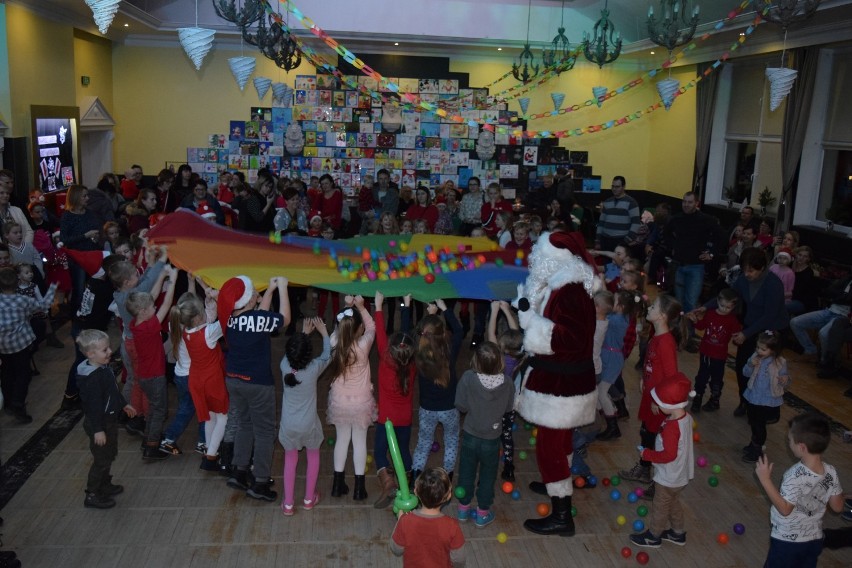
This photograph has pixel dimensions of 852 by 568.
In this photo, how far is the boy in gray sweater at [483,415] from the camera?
4195 mm

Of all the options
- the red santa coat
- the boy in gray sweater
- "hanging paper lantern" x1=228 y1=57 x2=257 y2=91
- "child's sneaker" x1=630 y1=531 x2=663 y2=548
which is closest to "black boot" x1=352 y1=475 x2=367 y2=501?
the boy in gray sweater

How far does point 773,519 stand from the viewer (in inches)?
137

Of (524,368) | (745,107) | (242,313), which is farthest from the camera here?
(745,107)

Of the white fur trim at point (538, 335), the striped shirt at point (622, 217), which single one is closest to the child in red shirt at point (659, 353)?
the white fur trim at point (538, 335)

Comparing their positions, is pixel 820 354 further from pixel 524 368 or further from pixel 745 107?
pixel 745 107

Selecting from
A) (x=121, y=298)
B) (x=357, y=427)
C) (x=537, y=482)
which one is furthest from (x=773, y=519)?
(x=121, y=298)

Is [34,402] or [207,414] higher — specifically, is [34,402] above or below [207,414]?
below

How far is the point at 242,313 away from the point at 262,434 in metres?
0.74

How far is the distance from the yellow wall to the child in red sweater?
988cm

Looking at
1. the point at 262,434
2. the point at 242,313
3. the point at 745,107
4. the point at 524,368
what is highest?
the point at 745,107

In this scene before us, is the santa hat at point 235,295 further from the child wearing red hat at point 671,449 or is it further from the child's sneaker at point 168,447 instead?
the child wearing red hat at point 671,449

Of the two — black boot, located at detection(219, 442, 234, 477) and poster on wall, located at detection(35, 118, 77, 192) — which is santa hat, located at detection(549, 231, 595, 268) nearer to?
black boot, located at detection(219, 442, 234, 477)

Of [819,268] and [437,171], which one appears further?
[437,171]

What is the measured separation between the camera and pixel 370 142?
539 inches
